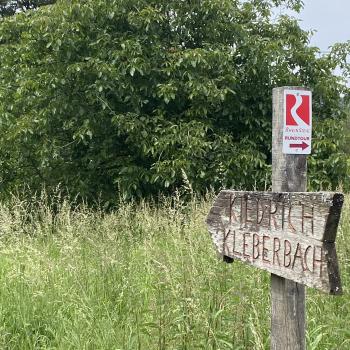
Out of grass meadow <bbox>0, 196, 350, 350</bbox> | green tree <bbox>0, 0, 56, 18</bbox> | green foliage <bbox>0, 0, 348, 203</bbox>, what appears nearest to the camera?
grass meadow <bbox>0, 196, 350, 350</bbox>

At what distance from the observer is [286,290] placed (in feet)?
6.45

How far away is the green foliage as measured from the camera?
6.47 meters

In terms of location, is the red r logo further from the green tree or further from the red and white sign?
the green tree

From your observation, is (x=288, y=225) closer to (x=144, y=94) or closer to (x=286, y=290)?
(x=286, y=290)

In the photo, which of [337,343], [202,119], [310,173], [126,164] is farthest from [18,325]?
[310,173]

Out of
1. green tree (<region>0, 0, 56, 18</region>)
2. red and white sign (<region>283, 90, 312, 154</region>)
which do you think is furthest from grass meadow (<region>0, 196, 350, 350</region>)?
green tree (<region>0, 0, 56, 18</region>)

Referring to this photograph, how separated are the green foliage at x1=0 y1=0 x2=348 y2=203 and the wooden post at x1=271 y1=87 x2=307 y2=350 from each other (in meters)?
4.12

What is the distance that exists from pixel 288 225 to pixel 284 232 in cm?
3

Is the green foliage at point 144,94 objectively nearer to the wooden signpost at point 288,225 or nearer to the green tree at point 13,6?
the wooden signpost at point 288,225

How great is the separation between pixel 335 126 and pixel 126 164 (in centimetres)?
306

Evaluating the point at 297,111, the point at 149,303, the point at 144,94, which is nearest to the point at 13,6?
the point at 144,94

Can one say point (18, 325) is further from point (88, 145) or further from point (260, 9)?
point (260, 9)

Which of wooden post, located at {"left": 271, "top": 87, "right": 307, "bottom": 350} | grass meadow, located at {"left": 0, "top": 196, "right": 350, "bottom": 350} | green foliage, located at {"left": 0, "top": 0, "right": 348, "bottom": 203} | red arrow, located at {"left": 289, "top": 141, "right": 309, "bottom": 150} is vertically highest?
green foliage, located at {"left": 0, "top": 0, "right": 348, "bottom": 203}

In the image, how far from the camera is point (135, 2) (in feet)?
22.4
